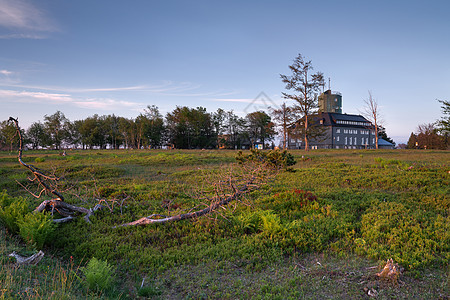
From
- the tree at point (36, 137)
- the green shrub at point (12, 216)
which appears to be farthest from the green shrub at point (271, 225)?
the tree at point (36, 137)

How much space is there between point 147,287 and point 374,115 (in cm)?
5701

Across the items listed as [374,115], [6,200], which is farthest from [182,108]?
[6,200]

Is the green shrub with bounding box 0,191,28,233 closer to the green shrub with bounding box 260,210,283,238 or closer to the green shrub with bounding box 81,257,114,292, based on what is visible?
the green shrub with bounding box 81,257,114,292

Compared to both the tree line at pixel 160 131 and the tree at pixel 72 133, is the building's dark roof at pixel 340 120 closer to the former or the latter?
the tree line at pixel 160 131

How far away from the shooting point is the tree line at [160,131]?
75375mm

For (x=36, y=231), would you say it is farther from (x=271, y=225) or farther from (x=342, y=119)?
(x=342, y=119)

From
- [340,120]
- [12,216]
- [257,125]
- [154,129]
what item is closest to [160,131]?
[154,129]

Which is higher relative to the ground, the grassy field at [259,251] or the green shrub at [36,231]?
the green shrub at [36,231]

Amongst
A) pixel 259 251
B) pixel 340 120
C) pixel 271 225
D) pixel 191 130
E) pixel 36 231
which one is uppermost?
pixel 340 120

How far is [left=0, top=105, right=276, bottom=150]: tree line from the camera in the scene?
75.4 meters

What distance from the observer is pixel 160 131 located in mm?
79250

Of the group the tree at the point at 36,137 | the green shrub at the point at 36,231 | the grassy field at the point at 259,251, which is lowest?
the grassy field at the point at 259,251

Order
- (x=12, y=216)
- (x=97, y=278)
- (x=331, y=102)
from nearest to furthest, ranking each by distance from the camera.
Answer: (x=97, y=278), (x=12, y=216), (x=331, y=102)

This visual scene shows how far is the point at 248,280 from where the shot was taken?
543 cm
